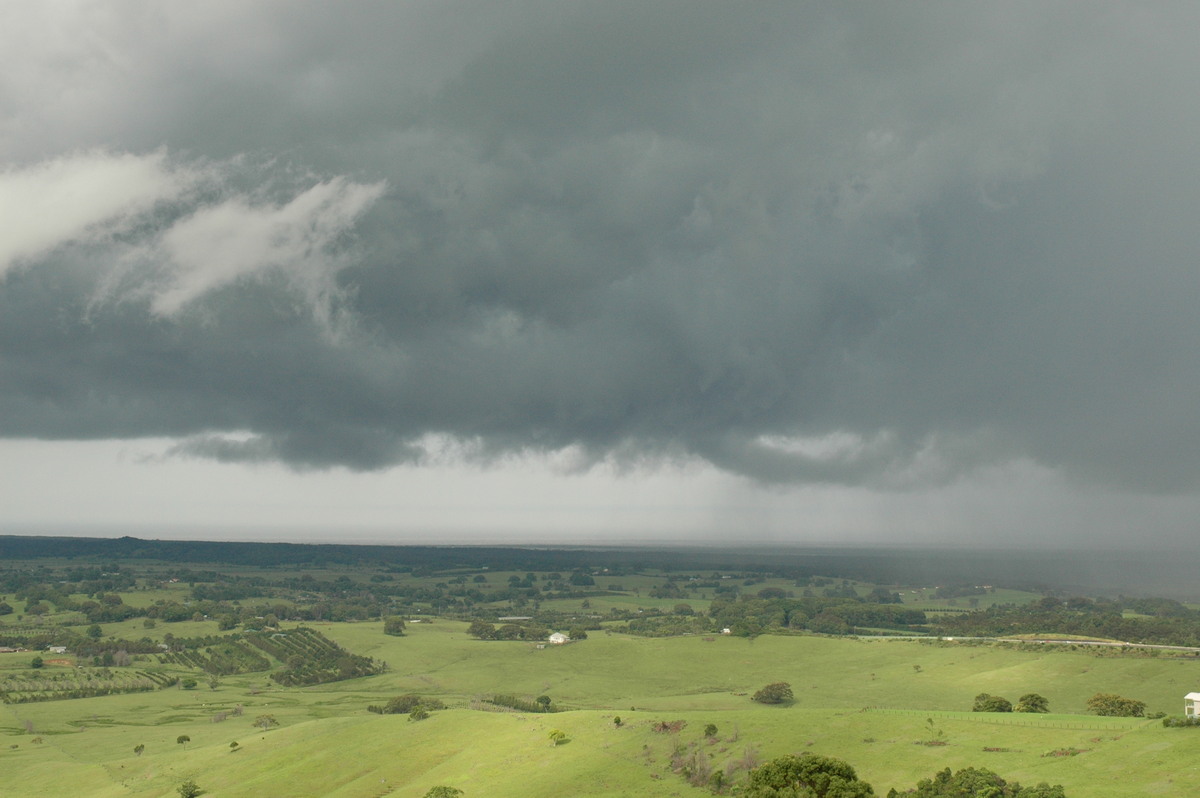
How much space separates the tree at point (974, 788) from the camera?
74.2 metres

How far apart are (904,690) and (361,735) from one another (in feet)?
400

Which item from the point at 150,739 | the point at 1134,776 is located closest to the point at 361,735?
the point at 150,739

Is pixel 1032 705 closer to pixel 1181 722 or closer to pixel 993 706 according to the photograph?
pixel 993 706

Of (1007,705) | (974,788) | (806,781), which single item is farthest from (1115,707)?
(806,781)

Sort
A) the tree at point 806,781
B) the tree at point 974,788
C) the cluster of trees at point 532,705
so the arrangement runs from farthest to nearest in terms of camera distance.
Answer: the cluster of trees at point 532,705, the tree at point 806,781, the tree at point 974,788

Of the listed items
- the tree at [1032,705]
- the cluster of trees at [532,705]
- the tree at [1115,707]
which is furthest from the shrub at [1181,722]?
the cluster of trees at [532,705]

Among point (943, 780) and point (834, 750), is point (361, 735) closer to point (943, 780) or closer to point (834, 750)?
point (834, 750)

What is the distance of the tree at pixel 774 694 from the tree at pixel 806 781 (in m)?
112

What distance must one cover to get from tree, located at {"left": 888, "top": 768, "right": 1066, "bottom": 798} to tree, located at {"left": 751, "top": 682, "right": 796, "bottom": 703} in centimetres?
10477

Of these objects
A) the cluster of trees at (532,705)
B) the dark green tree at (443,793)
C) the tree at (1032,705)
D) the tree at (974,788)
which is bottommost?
the cluster of trees at (532,705)

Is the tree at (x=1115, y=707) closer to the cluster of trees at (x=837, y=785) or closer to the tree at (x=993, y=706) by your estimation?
the tree at (x=993, y=706)

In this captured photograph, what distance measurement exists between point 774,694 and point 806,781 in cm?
11518

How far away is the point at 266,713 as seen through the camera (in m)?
194

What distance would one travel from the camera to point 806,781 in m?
76.9
